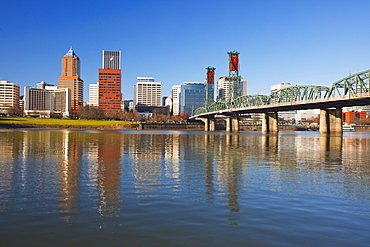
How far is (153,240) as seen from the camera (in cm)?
1034

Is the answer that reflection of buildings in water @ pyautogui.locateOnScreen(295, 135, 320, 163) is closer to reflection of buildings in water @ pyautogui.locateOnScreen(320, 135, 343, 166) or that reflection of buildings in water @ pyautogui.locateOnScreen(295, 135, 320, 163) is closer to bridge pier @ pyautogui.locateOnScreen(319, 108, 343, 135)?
reflection of buildings in water @ pyautogui.locateOnScreen(320, 135, 343, 166)

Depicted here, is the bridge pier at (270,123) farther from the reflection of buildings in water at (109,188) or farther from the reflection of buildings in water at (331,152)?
the reflection of buildings in water at (109,188)

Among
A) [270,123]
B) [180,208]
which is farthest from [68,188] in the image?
[270,123]

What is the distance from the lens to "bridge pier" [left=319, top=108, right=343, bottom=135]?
384 feet

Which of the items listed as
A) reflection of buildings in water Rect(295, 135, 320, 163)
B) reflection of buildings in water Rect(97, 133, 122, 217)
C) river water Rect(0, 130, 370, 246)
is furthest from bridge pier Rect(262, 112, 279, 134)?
reflection of buildings in water Rect(97, 133, 122, 217)

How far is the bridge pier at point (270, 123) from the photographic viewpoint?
154 m

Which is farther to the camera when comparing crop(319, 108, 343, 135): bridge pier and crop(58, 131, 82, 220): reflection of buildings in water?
crop(319, 108, 343, 135): bridge pier

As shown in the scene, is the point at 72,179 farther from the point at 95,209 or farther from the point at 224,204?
the point at 224,204

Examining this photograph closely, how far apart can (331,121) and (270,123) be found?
39.6 meters

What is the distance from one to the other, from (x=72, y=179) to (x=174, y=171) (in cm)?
706

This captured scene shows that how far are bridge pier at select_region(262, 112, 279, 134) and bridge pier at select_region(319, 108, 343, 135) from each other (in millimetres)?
33344

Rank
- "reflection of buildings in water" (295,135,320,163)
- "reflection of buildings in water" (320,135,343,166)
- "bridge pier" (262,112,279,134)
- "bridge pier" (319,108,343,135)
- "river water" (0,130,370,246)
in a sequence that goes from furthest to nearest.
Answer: "bridge pier" (262,112,279,134) < "bridge pier" (319,108,343,135) < "reflection of buildings in water" (320,135,343,166) < "reflection of buildings in water" (295,135,320,163) < "river water" (0,130,370,246)

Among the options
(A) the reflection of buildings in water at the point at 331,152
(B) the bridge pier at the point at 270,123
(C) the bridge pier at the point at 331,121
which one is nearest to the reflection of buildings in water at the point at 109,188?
(A) the reflection of buildings in water at the point at 331,152

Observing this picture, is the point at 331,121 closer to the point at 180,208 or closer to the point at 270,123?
the point at 270,123
